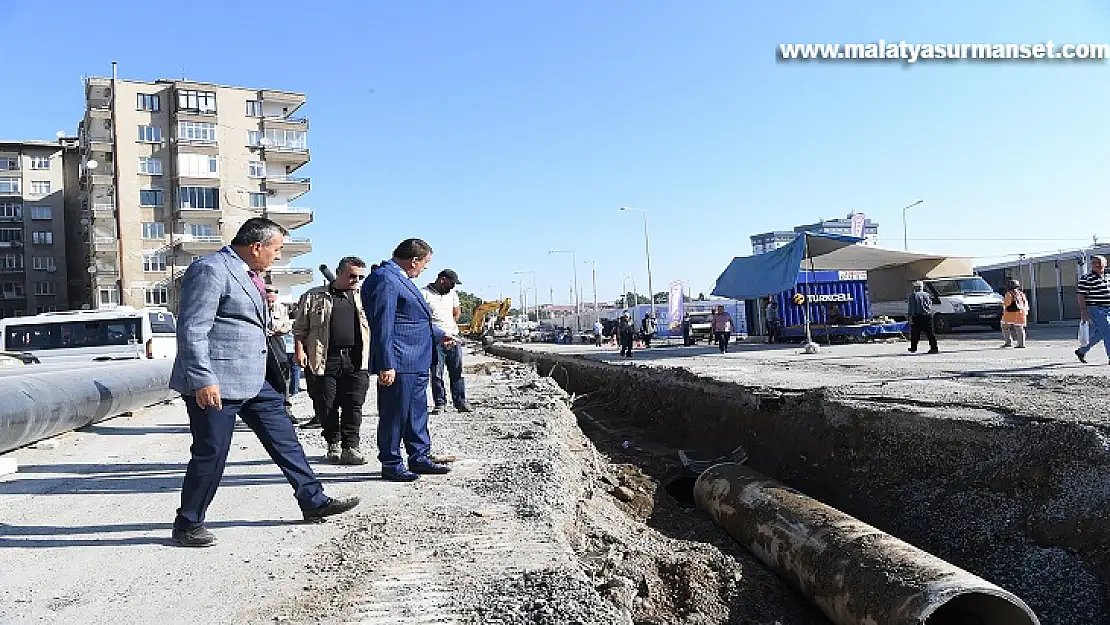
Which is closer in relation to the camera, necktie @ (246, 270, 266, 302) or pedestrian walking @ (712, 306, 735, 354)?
necktie @ (246, 270, 266, 302)

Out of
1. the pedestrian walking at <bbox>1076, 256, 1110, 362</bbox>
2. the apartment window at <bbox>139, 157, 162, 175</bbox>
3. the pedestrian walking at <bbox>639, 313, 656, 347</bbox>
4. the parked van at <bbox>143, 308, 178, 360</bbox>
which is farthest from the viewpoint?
the apartment window at <bbox>139, 157, 162, 175</bbox>

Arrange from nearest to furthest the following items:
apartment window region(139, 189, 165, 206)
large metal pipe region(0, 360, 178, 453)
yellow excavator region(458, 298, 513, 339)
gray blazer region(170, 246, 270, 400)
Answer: gray blazer region(170, 246, 270, 400)
large metal pipe region(0, 360, 178, 453)
yellow excavator region(458, 298, 513, 339)
apartment window region(139, 189, 165, 206)

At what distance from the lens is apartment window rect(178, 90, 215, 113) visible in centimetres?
4960

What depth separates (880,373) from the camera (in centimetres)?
1088

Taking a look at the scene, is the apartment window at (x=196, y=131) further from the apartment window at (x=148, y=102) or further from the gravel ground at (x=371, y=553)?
the gravel ground at (x=371, y=553)

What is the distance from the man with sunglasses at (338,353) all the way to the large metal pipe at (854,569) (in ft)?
9.67

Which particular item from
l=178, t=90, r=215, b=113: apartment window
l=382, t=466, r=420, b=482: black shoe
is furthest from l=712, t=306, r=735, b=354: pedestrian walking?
l=178, t=90, r=215, b=113: apartment window

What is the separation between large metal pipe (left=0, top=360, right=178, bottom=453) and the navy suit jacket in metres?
2.73

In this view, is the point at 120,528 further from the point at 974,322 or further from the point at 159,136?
the point at 159,136

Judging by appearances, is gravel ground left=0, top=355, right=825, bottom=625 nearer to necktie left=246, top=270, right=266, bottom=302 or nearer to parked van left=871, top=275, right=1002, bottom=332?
necktie left=246, top=270, right=266, bottom=302

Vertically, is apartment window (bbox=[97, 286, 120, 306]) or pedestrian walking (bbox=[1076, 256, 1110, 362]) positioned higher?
apartment window (bbox=[97, 286, 120, 306])

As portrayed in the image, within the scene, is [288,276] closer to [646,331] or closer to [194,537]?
[646,331]

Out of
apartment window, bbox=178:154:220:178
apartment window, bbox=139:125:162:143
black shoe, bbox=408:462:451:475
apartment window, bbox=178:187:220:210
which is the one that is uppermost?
apartment window, bbox=139:125:162:143

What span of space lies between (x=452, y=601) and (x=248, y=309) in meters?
1.87
